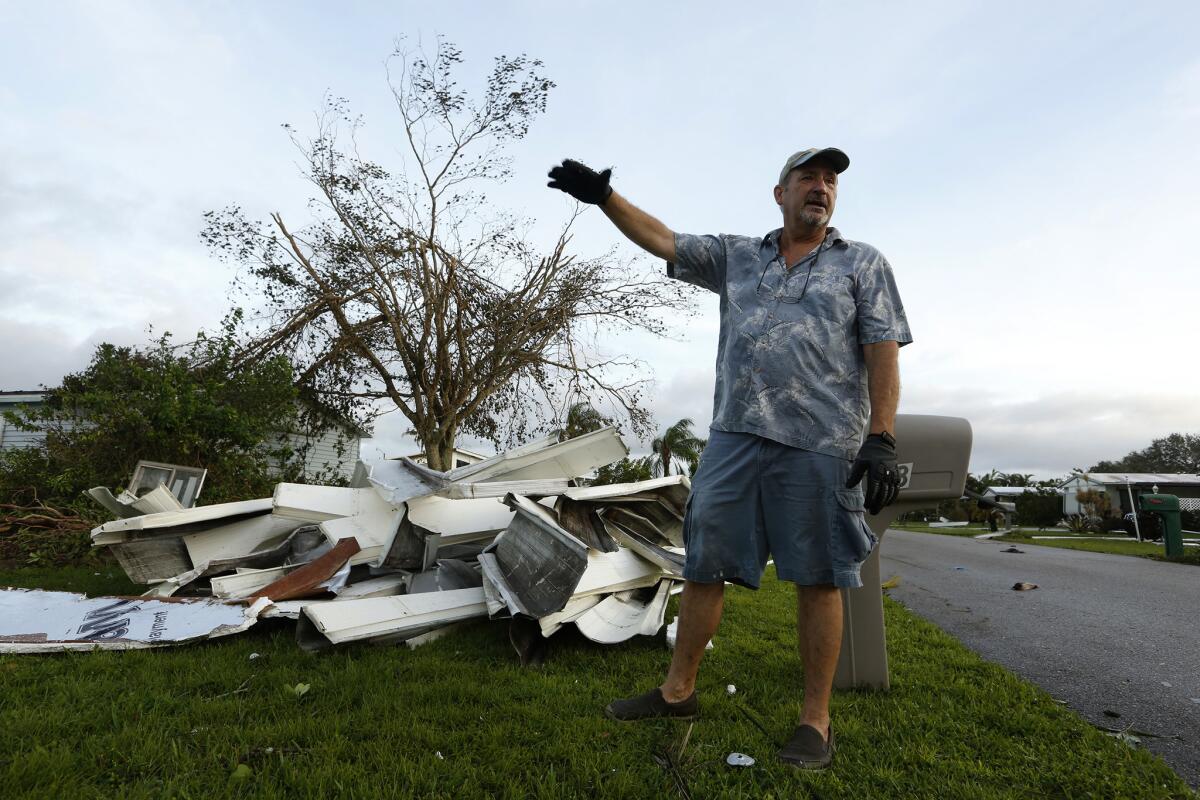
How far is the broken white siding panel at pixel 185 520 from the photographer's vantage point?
4766 millimetres

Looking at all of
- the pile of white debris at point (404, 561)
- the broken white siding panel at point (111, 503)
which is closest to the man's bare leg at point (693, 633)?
the pile of white debris at point (404, 561)

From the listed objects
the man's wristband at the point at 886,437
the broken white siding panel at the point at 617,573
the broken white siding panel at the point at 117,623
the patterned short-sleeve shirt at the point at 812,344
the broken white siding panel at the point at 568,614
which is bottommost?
the broken white siding panel at the point at 117,623

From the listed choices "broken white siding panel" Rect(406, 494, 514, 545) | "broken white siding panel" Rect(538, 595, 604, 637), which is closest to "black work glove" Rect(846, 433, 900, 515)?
"broken white siding panel" Rect(538, 595, 604, 637)

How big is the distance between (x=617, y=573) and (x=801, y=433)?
6.10 ft

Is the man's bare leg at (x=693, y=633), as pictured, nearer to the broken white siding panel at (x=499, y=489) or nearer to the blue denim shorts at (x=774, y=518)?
the blue denim shorts at (x=774, y=518)

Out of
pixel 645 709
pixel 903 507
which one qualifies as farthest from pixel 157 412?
pixel 903 507

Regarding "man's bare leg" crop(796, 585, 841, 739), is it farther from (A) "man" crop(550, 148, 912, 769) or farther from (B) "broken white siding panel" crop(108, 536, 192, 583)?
(B) "broken white siding panel" crop(108, 536, 192, 583)

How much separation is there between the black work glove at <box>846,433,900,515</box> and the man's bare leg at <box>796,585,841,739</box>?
0.37 metres

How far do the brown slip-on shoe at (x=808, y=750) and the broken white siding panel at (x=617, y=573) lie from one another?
1568mm

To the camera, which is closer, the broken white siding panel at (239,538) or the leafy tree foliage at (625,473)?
the broken white siding panel at (239,538)

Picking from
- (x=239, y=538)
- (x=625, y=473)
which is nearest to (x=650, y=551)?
(x=239, y=538)

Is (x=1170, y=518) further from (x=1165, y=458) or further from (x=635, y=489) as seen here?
(x=1165, y=458)

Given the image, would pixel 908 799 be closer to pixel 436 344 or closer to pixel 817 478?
pixel 817 478

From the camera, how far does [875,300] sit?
254cm
